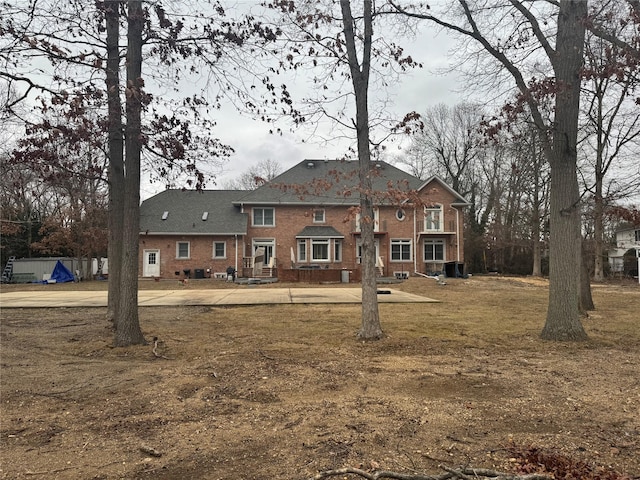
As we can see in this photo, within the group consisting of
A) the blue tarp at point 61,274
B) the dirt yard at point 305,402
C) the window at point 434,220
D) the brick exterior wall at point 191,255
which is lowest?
the dirt yard at point 305,402

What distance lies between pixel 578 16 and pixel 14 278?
3386cm

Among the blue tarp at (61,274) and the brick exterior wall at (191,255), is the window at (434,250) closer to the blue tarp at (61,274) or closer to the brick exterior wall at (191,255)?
the brick exterior wall at (191,255)

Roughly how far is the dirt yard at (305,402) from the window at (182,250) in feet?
66.8

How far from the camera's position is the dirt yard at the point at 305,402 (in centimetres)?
323

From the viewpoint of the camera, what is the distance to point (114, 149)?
8.41 metres

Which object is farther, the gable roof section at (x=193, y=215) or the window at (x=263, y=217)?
the window at (x=263, y=217)

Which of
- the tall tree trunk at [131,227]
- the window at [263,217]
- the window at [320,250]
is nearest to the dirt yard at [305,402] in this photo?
the tall tree trunk at [131,227]

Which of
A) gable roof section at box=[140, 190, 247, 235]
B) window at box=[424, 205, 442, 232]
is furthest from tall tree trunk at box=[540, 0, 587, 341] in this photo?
window at box=[424, 205, 442, 232]

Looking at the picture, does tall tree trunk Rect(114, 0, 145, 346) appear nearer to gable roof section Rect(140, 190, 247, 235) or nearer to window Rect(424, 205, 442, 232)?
gable roof section Rect(140, 190, 247, 235)

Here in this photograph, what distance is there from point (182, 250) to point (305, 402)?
2633cm

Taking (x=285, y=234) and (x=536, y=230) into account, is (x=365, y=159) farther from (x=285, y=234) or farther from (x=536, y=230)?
(x=536, y=230)

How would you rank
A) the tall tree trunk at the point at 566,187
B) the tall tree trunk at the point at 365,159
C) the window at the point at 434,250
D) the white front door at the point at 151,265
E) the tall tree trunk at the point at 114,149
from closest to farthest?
the tall tree trunk at the point at 114,149
the tall tree trunk at the point at 566,187
the tall tree trunk at the point at 365,159
the white front door at the point at 151,265
the window at the point at 434,250

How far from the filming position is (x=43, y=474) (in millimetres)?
3008

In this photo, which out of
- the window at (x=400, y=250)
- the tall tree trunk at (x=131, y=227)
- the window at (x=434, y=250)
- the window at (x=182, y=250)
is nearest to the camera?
the tall tree trunk at (x=131, y=227)
